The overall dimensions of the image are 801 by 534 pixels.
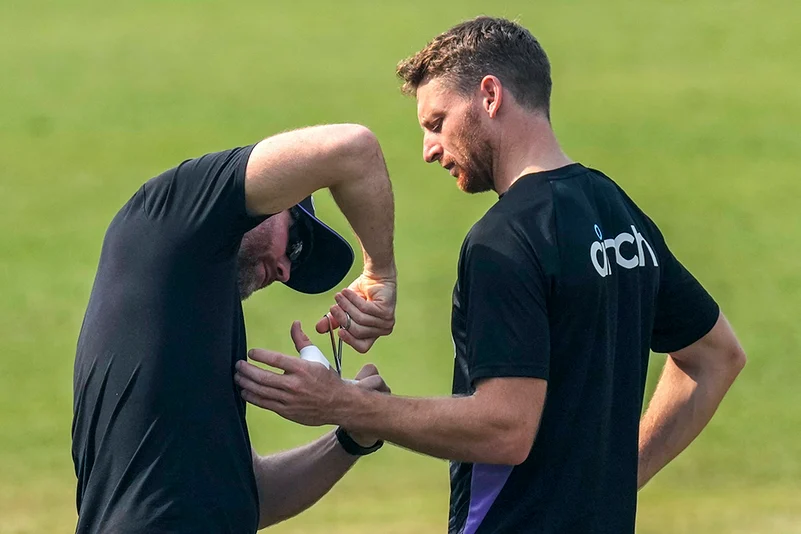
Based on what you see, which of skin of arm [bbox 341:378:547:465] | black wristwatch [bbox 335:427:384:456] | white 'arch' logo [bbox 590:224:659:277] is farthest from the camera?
black wristwatch [bbox 335:427:384:456]

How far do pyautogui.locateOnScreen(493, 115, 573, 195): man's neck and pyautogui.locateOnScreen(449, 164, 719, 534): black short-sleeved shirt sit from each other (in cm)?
7

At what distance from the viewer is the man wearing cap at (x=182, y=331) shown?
10.7 ft

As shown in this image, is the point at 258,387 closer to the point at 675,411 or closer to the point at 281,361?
the point at 281,361

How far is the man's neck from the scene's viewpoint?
11.5ft

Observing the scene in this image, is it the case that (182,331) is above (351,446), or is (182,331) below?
above

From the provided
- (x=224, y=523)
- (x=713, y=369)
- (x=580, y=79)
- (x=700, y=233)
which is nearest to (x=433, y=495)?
(x=713, y=369)

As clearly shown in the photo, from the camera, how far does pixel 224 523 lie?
11.2 ft

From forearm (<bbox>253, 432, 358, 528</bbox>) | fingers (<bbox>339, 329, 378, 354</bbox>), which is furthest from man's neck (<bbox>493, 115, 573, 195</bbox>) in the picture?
forearm (<bbox>253, 432, 358, 528</bbox>)

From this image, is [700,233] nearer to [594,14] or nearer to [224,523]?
[594,14]

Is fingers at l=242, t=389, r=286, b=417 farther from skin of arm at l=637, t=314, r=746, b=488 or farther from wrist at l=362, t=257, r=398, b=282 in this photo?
skin of arm at l=637, t=314, r=746, b=488

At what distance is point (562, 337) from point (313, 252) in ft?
2.92

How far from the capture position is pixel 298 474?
4.16 metres

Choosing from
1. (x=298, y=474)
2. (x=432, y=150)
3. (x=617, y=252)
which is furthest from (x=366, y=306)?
(x=298, y=474)

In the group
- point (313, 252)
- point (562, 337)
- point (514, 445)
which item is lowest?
point (514, 445)
